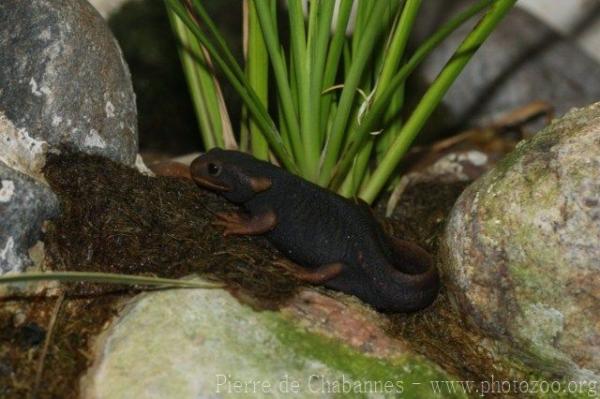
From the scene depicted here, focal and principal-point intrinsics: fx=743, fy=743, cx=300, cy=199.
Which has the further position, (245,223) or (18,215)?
(245,223)

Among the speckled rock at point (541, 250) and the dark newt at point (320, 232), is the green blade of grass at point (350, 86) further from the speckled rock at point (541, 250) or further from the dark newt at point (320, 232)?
the speckled rock at point (541, 250)

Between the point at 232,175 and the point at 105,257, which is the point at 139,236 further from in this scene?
the point at 232,175

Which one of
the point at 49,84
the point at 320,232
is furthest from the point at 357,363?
the point at 49,84

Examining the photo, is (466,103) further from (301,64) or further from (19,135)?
(19,135)

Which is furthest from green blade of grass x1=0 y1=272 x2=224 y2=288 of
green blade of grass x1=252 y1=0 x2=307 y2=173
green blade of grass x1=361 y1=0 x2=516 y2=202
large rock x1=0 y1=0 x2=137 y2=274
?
green blade of grass x1=361 y1=0 x2=516 y2=202

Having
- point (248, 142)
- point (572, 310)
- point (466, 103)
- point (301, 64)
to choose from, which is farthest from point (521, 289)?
A: point (466, 103)

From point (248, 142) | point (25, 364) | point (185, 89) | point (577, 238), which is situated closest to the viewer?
point (25, 364)

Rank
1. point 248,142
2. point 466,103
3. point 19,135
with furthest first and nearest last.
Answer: point 466,103, point 248,142, point 19,135
